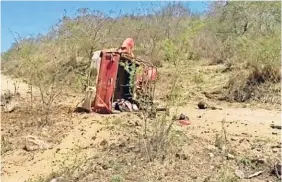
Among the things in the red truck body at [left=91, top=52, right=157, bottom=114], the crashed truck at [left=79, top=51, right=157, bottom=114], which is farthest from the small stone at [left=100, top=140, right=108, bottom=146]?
the red truck body at [left=91, top=52, right=157, bottom=114]

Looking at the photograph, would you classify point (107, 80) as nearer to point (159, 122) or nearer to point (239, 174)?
point (159, 122)

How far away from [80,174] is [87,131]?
1959 mm

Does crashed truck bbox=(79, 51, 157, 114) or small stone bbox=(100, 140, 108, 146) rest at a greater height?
crashed truck bbox=(79, 51, 157, 114)

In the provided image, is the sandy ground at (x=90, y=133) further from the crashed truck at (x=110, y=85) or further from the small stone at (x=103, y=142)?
the crashed truck at (x=110, y=85)

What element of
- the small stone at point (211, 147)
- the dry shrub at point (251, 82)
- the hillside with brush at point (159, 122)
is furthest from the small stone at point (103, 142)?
the dry shrub at point (251, 82)

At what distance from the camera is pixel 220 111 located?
1046 centimetres

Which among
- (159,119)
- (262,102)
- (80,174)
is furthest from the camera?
(262,102)

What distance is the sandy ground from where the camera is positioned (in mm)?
7285

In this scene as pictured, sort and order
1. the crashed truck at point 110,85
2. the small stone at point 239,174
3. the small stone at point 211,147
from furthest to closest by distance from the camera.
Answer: the crashed truck at point 110,85
the small stone at point 211,147
the small stone at point 239,174

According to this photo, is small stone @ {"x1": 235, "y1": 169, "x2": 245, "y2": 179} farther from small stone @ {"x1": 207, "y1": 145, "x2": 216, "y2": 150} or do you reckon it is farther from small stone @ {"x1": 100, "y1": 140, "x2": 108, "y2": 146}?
small stone @ {"x1": 100, "y1": 140, "x2": 108, "y2": 146}

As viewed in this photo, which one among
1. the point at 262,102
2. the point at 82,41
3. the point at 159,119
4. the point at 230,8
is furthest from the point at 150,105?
the point at 230,8

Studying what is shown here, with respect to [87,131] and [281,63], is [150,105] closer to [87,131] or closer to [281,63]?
[87,131]

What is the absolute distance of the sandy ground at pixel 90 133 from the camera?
7285 mm

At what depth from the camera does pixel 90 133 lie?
8.29 m
